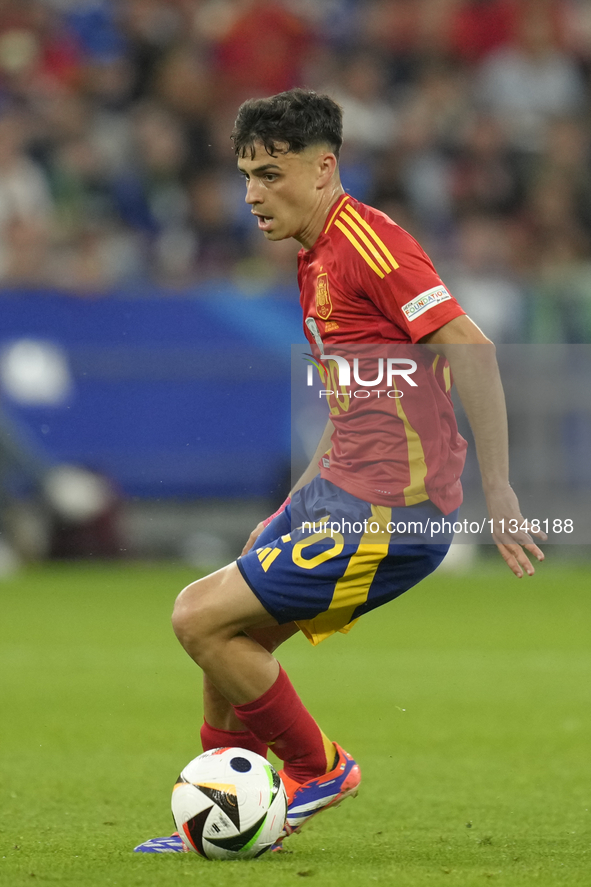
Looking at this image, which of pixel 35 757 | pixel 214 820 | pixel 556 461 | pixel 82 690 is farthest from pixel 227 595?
pixel 556 461

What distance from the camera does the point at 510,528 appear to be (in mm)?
3344

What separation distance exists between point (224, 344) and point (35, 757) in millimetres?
5789

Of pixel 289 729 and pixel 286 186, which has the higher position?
pixel 286 186

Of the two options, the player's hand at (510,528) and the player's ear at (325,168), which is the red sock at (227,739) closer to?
the player's hand at (510,528)

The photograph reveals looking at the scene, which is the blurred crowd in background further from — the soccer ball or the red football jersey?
the soccer ball

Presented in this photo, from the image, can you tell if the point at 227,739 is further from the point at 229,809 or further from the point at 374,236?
the point at 374,236

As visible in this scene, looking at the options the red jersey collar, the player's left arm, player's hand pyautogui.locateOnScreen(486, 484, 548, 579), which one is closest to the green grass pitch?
player's hand pyautogui.locateOnScreen(486, 484, 548, 579)

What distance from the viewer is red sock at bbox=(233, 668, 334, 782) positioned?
3.62 metres

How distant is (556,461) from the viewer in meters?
9.00

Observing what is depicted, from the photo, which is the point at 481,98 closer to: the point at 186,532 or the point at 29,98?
the point at 29,98

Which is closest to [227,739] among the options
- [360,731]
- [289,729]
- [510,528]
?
[289,729]

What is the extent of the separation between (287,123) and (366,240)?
1.27 feet

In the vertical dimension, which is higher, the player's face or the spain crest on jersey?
the player's face

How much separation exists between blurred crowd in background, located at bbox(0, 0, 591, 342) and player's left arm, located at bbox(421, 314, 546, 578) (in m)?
7.09
